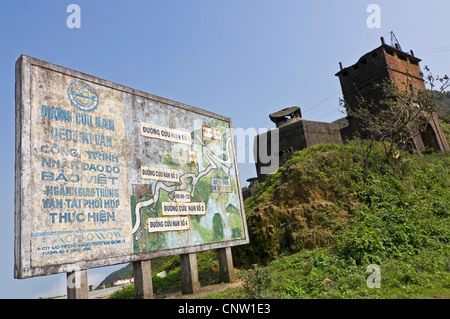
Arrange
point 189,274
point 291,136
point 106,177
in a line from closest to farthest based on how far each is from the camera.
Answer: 1. point 106,177
2. point 189,274
3. point 291,136

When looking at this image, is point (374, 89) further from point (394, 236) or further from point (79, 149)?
point (79, 149)

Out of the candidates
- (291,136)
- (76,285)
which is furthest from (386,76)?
(76,285)

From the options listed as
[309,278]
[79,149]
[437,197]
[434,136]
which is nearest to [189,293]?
[309,278]

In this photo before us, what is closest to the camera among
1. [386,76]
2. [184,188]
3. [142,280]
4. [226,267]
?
[142,280]

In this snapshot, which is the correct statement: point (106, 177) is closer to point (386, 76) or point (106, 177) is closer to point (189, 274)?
point (189, 274)

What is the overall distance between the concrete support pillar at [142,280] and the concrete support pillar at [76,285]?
132 cm

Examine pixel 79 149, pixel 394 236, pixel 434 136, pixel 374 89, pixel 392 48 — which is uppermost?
pixel 392 48

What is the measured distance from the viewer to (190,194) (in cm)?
872

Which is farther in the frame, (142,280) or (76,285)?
(142,280)

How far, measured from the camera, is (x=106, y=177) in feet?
23.0

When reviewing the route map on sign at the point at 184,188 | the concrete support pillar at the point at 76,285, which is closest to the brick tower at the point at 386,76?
the route map on sign at the point at 184,188

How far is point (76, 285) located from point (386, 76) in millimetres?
22551
